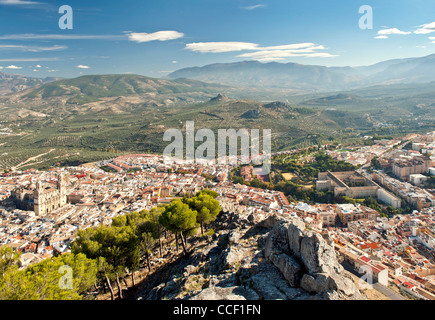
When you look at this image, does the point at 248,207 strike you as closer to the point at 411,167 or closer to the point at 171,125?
the point at 411,167

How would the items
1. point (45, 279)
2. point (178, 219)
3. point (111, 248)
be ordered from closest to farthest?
point (45, 279)
point (111, 248)
point (178, 219)

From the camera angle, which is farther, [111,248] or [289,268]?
[111,248]

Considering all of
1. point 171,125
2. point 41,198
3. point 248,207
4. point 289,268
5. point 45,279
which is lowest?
point 41,198

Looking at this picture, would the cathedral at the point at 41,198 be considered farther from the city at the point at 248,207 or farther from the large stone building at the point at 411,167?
the large stone building at the point at 411,167

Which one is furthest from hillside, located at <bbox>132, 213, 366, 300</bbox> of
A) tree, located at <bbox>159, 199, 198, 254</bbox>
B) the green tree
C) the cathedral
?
the cathedral

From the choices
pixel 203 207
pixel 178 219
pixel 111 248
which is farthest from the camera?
pixel 203 207

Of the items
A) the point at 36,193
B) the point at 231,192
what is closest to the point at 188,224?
the point at 231,192

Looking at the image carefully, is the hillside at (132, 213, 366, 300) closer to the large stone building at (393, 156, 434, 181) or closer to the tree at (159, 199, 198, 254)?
the tree at (159, 199, 198, 254)

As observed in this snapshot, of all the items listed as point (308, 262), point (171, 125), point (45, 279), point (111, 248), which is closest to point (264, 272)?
point (308, 262)
